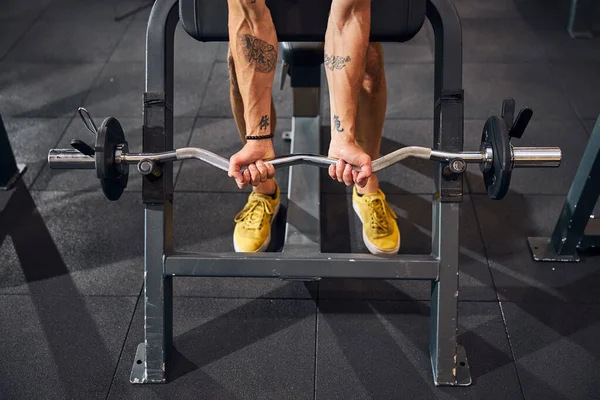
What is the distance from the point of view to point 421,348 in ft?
5.39

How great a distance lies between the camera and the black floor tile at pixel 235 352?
1.54 meters

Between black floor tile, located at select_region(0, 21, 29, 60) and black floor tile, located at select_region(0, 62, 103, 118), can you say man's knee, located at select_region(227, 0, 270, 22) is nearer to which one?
black floor tile, located at select_region(0, 62, 103, 118)

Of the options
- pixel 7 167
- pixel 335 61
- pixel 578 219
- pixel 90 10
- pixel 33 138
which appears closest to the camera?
pixel 335 61

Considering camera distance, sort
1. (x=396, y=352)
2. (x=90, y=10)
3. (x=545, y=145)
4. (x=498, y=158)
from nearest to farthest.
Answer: (x=498, y=158) < (x=396, y=352) < (x=545, y=145) < (x=90, y=10)

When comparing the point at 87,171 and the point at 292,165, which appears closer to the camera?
the point at 292,165

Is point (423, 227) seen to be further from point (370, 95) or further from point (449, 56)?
point (449, 56)

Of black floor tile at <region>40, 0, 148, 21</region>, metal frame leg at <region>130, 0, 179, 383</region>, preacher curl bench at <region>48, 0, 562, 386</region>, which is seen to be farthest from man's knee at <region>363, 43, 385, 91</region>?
black floor tile at <region>40, 0, 148, 21</region>

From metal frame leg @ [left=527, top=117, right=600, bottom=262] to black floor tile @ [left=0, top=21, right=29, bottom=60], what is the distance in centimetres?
250

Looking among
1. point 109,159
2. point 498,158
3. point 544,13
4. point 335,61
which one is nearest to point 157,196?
point 109,159

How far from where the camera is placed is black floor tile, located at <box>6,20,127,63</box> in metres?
2.96

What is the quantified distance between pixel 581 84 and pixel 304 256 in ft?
5.67

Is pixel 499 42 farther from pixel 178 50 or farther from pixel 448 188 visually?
pixel 448 188

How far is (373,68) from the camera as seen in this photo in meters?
1.70

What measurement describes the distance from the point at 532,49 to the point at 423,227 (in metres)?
1.39
